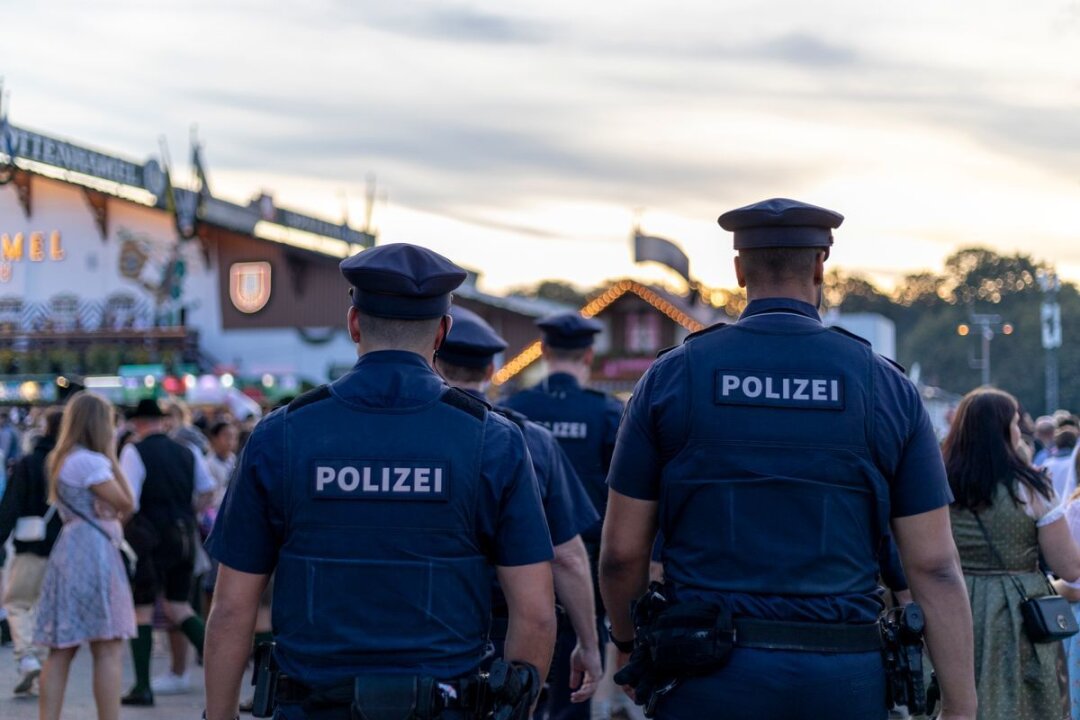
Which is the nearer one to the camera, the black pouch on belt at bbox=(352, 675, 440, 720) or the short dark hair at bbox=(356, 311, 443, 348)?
the black pouch on belt at bbox=(352, 675, 440, 720)

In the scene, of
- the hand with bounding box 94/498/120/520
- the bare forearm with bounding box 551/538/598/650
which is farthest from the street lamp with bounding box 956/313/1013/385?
the bare forearm with bounding box 551/538/598/650

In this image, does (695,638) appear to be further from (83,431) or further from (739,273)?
(83,431)

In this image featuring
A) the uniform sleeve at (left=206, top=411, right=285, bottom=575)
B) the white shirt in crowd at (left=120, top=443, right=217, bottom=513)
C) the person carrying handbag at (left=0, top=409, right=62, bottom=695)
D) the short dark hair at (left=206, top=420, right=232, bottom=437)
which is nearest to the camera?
the uniform sleeve at (left=206, top=411, right=285, bottom=575)

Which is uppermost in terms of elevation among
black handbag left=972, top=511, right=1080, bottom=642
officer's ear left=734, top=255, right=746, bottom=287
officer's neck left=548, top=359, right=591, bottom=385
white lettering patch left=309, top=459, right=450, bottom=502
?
officer's ear left=734, top=255, right=746, bottom=287

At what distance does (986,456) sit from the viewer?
661 centimetres

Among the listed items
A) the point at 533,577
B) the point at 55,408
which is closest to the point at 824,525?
the point at 533,577

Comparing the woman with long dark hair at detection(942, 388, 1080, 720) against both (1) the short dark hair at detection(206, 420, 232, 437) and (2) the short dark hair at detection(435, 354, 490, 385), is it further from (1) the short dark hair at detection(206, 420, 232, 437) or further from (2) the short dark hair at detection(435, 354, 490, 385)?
(1) the short dark hair at detection(206, 420, 232, 437)

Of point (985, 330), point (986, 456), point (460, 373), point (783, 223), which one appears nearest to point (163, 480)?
point (460, 373)

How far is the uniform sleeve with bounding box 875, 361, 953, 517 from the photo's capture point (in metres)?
4.03

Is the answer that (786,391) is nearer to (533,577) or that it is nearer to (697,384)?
(697,384)

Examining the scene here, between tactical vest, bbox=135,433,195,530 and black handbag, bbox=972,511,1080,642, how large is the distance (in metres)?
5.71

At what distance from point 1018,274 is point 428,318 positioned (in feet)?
291

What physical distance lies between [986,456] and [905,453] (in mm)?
2707

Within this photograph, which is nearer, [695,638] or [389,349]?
[695,638]
